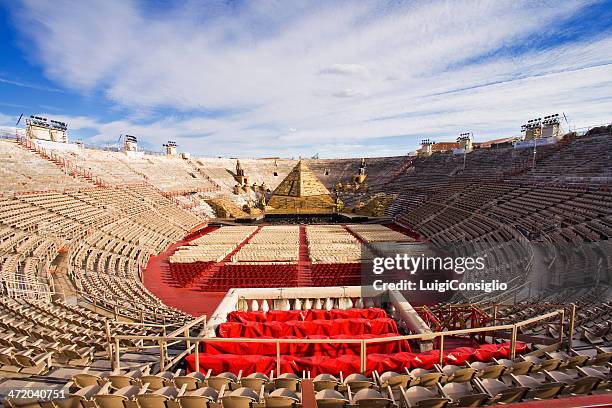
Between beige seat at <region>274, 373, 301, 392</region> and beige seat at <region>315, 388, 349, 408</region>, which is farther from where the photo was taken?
beige seat at <region>274, 373, 301, 392</region>

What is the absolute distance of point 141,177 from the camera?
43.5 metres

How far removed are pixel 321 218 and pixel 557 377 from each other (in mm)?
42080

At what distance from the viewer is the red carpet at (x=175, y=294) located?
16.5 metres

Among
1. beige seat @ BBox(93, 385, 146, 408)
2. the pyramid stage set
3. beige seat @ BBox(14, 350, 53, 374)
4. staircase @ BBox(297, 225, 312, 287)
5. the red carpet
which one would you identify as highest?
the pyramid stage set

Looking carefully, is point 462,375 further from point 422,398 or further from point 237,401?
point 237,401

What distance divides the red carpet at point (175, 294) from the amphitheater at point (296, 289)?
0.53 feet

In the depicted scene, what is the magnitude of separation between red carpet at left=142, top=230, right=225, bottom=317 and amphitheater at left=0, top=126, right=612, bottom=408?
160mm

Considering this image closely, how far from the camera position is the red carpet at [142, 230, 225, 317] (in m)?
16.5

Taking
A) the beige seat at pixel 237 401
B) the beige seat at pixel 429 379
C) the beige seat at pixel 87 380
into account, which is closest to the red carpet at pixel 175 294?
the beige seat at pixel 87 380

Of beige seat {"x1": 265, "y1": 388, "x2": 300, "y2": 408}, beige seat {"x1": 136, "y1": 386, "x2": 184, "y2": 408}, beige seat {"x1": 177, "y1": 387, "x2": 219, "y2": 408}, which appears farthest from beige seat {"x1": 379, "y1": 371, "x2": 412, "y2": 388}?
beige seat {"x1": 136, "y1": 386, "x2": 184, "y2": 408}

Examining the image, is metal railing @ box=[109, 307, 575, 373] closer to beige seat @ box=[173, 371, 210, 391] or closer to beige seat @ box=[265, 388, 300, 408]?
beige seat @ box=[173, 371, 210, 391]

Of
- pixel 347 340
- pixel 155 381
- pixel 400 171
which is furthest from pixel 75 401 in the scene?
pixel 400 171

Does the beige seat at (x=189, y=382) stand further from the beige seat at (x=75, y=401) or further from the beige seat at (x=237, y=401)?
the beige seat at (x=75, y=401)

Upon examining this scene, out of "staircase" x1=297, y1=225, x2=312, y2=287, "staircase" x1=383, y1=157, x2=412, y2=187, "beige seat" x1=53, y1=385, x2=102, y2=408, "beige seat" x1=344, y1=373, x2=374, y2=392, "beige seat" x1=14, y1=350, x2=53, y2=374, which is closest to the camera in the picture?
"beige seat" x1=53, y1=385, x2=102, y2=408
